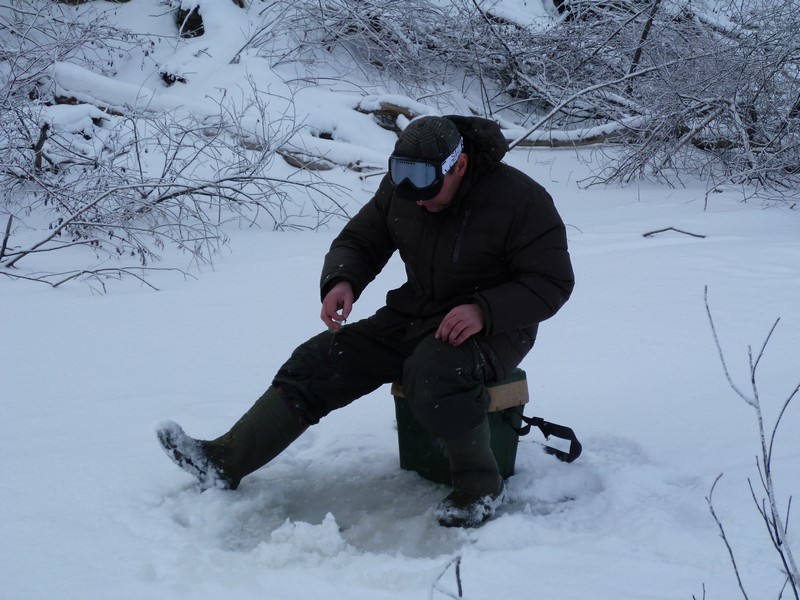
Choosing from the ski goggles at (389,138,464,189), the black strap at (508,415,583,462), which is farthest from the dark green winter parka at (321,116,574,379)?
the black strap at (508,415,583,462)

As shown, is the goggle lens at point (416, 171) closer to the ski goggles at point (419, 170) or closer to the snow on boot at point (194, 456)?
the ski goggles at point (419, 170)

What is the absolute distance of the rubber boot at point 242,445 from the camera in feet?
7.44

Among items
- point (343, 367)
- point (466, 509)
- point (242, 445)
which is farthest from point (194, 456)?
point (466, 509)

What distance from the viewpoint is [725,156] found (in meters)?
7.09

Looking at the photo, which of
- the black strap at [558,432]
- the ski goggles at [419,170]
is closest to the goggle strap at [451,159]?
the ski goggles at [419,170]

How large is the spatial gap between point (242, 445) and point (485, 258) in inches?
33.2

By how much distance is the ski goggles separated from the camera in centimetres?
211

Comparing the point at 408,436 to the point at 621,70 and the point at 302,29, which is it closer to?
the point at 302,29

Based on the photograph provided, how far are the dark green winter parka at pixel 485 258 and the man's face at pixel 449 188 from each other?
0.7 inches

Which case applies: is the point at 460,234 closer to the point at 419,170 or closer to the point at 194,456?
the point at 419,170

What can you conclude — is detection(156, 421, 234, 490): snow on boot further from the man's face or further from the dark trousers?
the man's face

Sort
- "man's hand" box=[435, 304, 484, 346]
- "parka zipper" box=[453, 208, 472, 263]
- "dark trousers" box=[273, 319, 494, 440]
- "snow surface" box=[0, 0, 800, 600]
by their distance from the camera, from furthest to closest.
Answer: "dark trousers" box=[273, 319, 494, 440] < "parka zipper" box=[453, 208, 472, 263] < "man's hand" box=[435, 304, 484, 346] < "snow surface" box=[0, 0, 800, 600]

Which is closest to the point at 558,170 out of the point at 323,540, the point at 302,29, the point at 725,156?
the point at 725,156

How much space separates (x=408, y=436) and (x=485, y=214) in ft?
2.38
